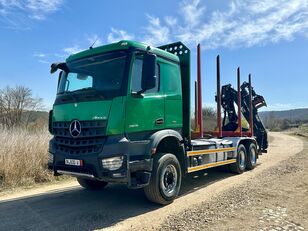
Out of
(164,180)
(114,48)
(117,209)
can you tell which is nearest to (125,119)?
(114,48)

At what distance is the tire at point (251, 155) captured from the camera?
10930mm

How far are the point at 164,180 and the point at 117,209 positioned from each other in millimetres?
1082

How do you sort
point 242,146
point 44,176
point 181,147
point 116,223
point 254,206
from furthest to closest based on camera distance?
point 242,146 < point 44,176 < point 181,147 < point 254,206 < point 116,223

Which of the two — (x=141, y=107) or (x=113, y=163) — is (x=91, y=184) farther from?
(x=141, y=107)

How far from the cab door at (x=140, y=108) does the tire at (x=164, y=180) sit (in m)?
0.63

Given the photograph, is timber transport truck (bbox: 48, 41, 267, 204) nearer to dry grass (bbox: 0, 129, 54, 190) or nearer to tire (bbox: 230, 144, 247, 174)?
dry grass (bbox: 0, 129, 54, 190)

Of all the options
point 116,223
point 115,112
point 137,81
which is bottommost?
point 116,223

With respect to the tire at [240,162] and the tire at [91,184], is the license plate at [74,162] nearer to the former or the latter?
the tire at [91,184]

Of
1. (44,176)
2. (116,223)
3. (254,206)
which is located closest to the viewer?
(116,223)

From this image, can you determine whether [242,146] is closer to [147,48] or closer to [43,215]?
[147,48]

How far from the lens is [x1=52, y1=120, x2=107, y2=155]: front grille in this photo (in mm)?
5344

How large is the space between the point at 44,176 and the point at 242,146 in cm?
652

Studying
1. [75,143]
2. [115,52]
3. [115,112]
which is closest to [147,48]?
[115,52]

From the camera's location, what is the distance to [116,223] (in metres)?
5.21
